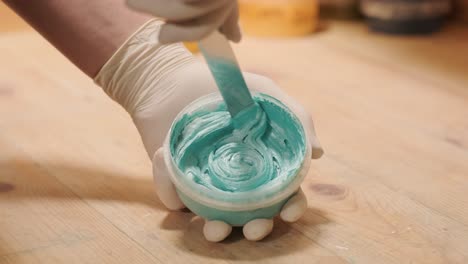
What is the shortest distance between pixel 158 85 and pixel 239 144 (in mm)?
149

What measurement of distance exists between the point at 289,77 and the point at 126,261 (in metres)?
0.71

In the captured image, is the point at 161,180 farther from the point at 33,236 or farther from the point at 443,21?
the point at 443,21

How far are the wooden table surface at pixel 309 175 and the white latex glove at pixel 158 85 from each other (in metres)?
A: 0.08

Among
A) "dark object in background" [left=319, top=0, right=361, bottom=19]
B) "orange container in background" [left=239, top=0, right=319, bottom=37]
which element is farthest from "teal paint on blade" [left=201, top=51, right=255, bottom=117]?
"dark object in background" [left=319, top=0, right=361, bottom=19]

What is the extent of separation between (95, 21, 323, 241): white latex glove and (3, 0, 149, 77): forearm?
2cm

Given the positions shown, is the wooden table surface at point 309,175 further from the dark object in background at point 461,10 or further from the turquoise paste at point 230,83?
the dark object in background at point 461,10

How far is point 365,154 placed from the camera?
1.09 metres

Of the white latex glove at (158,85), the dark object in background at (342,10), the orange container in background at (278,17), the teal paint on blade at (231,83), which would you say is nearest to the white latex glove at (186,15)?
the teal paint on blade at (231,83)

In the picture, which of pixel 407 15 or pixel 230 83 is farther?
pixel 407 15

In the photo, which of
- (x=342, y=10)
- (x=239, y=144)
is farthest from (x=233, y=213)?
(x=342, y=10)

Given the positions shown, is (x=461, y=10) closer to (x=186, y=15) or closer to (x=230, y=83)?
(x=230, y=83)

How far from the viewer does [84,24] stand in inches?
37.0

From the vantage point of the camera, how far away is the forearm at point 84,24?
938mm

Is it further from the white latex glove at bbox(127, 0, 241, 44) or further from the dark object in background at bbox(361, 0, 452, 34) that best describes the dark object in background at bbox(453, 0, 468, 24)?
the white latex glove at bbox(127, 0, 241, 44)
